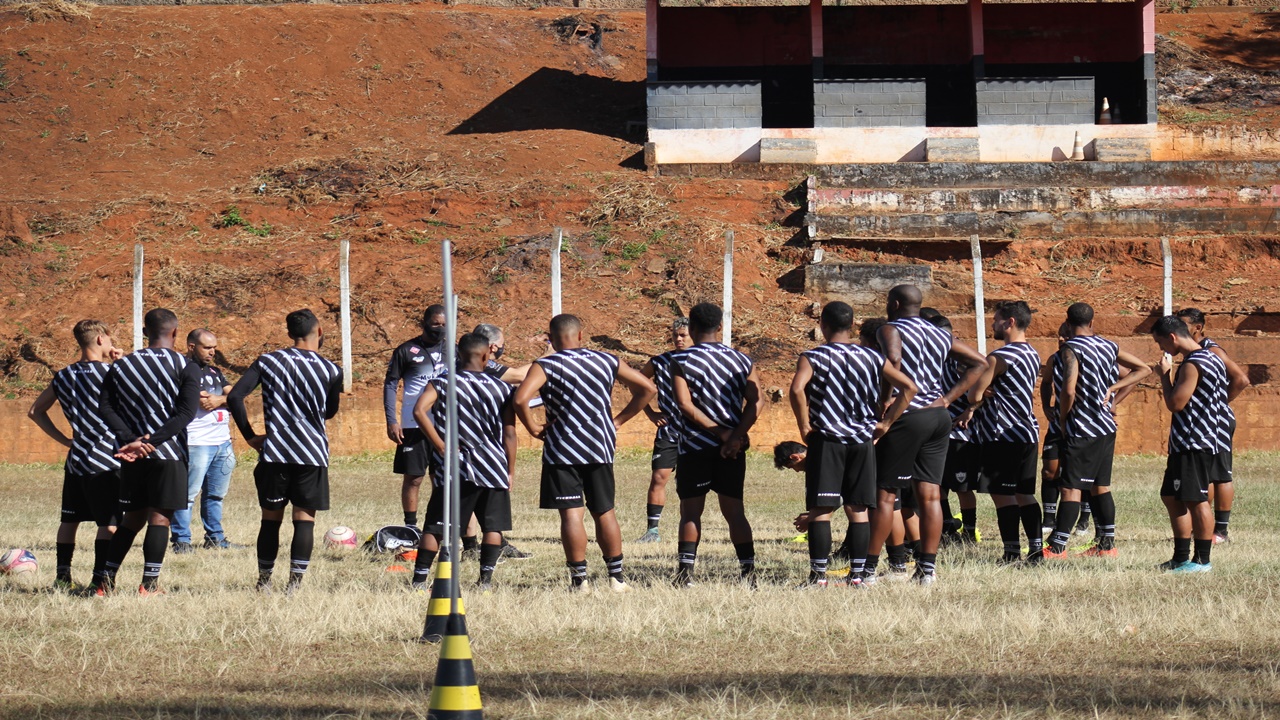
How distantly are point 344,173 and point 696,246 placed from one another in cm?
877

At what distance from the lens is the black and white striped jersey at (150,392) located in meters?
8.46

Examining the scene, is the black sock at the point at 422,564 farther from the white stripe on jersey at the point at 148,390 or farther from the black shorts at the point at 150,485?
the white stripe on jersey at the point at 148,390

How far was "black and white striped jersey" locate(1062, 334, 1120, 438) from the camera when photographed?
1018 cm

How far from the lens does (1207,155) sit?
2956 centimetres

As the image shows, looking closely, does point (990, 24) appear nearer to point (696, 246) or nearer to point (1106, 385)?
point (696, 246)

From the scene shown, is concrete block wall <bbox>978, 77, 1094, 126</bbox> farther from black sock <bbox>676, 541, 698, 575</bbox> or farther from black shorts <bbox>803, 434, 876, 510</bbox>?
black sock <bbox>676, 541, 698, 575</bbox>

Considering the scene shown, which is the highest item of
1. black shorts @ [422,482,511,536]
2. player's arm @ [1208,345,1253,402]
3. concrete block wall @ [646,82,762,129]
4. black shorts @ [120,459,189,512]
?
concrete block wall @ [646,82,762,129]

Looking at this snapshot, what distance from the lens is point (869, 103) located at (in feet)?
97.6

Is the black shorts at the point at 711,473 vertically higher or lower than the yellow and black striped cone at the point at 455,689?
higher

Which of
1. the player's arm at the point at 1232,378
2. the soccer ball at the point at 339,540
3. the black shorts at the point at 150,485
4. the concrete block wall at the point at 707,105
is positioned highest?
the concrete block wall at the point at 707,105

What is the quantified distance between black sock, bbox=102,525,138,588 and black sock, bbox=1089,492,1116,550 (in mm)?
7017

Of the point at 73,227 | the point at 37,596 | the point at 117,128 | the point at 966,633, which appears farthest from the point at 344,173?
the point at 966,633

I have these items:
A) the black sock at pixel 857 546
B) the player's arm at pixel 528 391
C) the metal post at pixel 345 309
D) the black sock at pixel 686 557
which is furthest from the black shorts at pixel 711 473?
the metal post at pixel 345 309

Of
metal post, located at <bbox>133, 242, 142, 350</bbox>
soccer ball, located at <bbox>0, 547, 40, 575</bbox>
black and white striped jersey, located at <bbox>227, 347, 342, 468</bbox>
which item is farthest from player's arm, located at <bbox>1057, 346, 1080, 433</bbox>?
metal post, located at <bbox>133, 242, 142, 350</bbox>
